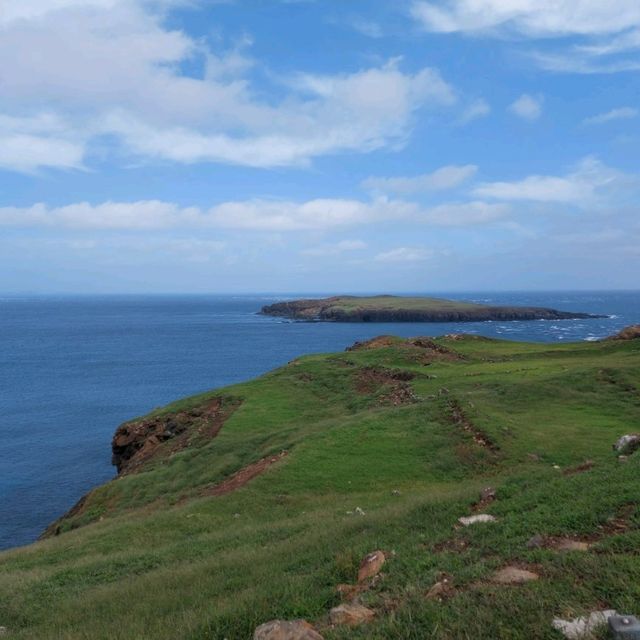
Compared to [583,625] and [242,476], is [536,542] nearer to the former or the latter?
[583,625]

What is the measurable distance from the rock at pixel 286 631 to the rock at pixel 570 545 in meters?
4.31

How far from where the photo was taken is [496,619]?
21.8 feet

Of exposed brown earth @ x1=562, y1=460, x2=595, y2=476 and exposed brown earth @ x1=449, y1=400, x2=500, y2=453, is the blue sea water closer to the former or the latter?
exposed brown earth @ x1=449, y1=400, x2=500, y2=453

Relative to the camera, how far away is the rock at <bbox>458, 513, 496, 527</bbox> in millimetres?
11352

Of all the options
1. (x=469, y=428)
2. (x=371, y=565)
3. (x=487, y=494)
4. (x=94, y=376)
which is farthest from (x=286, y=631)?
(x=94, y=376)

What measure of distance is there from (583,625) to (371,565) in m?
4.27

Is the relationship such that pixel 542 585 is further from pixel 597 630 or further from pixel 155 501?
pixel 155 501

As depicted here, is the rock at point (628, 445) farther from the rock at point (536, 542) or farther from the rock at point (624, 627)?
the rock at point (624, 627)

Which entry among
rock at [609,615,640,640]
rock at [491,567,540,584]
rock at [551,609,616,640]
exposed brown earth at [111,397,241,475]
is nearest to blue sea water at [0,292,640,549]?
exposed brown earth at [111,397,241,475]

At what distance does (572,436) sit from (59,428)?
177ft

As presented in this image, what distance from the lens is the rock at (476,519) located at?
11.4m

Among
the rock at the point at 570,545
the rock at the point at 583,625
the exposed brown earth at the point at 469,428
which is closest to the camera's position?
the rock at the point at 583,625

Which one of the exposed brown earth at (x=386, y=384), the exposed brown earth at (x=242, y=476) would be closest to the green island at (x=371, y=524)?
the exposed brown earth at (x=242, y=476)

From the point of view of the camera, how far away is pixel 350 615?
7.57 metres
